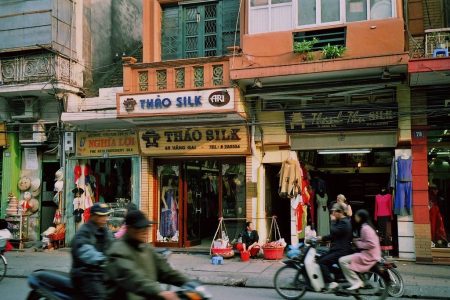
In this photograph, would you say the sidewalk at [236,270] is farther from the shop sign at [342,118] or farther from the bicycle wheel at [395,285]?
the shop sign at [342,118]

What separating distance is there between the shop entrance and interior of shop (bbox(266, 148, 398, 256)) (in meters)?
1.12

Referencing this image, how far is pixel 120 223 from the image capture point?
15648mm

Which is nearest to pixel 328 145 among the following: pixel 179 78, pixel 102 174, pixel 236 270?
pixel 236 270

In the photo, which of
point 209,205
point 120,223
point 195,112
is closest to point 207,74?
point 195,112

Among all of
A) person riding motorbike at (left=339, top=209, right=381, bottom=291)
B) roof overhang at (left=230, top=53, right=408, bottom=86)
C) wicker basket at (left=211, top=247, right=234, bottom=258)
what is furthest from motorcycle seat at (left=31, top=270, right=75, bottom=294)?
roof overhang at (left=230, top=53, right=408, bottom=86)

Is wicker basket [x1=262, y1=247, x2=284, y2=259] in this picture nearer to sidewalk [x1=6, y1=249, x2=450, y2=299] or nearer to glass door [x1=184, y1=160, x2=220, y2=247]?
sidewalk [x1=6, y1=249, x2=450, y2=299]

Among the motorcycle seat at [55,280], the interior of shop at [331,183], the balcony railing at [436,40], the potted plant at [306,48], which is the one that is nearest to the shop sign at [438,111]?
the balcony railing at [436,40]

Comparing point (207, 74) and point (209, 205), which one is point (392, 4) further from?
point (209, 205)

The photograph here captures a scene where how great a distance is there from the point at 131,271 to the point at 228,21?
12476 millimetres

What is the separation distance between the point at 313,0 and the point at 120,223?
8953 mm

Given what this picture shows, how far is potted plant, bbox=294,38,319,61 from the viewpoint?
13070 millimetres

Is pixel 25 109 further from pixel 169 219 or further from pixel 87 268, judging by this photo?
pixel 87 268

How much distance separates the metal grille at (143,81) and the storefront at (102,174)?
1.69 metres

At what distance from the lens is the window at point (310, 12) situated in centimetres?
1277
